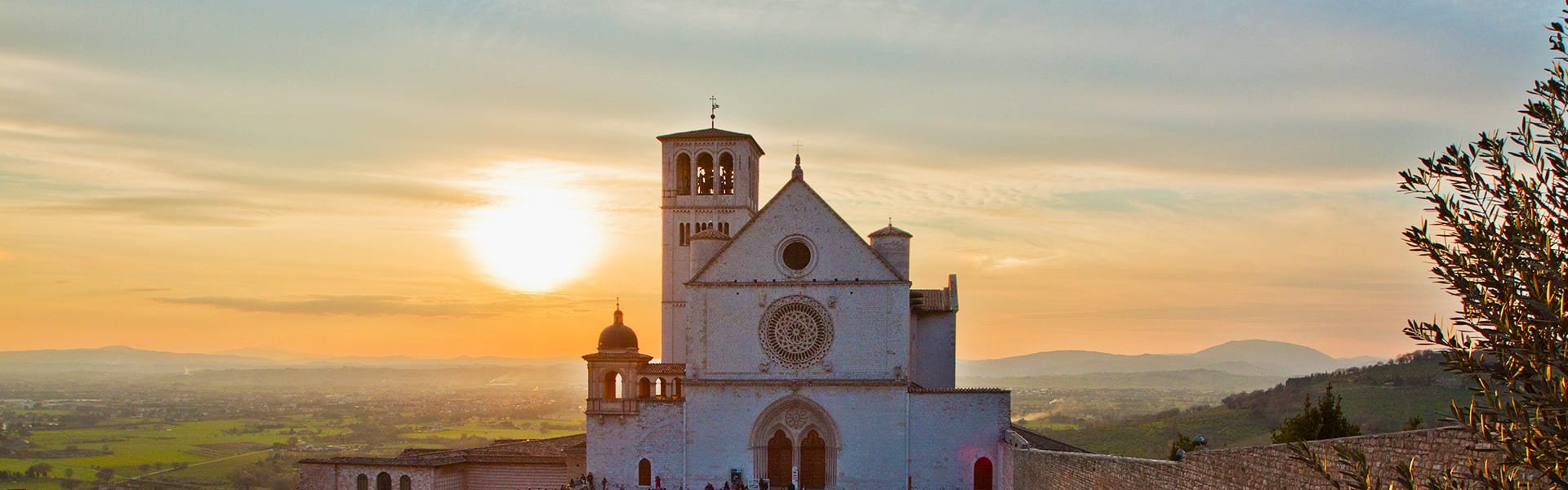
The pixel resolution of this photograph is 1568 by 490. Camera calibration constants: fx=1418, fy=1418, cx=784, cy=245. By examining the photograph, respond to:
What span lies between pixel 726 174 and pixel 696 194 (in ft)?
4.52

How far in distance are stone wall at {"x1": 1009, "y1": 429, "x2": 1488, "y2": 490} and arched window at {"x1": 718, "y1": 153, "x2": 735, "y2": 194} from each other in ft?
78.0

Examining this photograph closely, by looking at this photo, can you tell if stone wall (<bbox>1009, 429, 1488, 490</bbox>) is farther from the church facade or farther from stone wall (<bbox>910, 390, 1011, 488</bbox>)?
the church facade

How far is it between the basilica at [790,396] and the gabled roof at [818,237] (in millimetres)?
35

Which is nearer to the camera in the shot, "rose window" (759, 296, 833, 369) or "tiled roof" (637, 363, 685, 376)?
"rose window" (759, 296, 833, 369)

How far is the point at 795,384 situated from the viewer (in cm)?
4178

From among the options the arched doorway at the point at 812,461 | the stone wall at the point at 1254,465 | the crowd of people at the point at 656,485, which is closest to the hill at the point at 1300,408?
the arched doorway at the point at 812,461

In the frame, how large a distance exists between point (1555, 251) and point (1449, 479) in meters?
1.83

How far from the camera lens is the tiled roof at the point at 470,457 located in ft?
140

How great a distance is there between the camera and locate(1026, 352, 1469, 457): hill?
218ft

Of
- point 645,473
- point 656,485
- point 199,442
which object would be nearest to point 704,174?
point 645,473

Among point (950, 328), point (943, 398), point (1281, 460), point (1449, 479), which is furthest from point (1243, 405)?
point (1449, 479)

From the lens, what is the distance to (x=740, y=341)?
139ft

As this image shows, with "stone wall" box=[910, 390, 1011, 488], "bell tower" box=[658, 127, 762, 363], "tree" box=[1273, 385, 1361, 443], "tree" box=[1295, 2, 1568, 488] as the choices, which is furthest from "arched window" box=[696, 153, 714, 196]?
"tree" box=[1295, 2, 1568, 488]

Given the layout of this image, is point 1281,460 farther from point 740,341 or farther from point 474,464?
point 474,464
